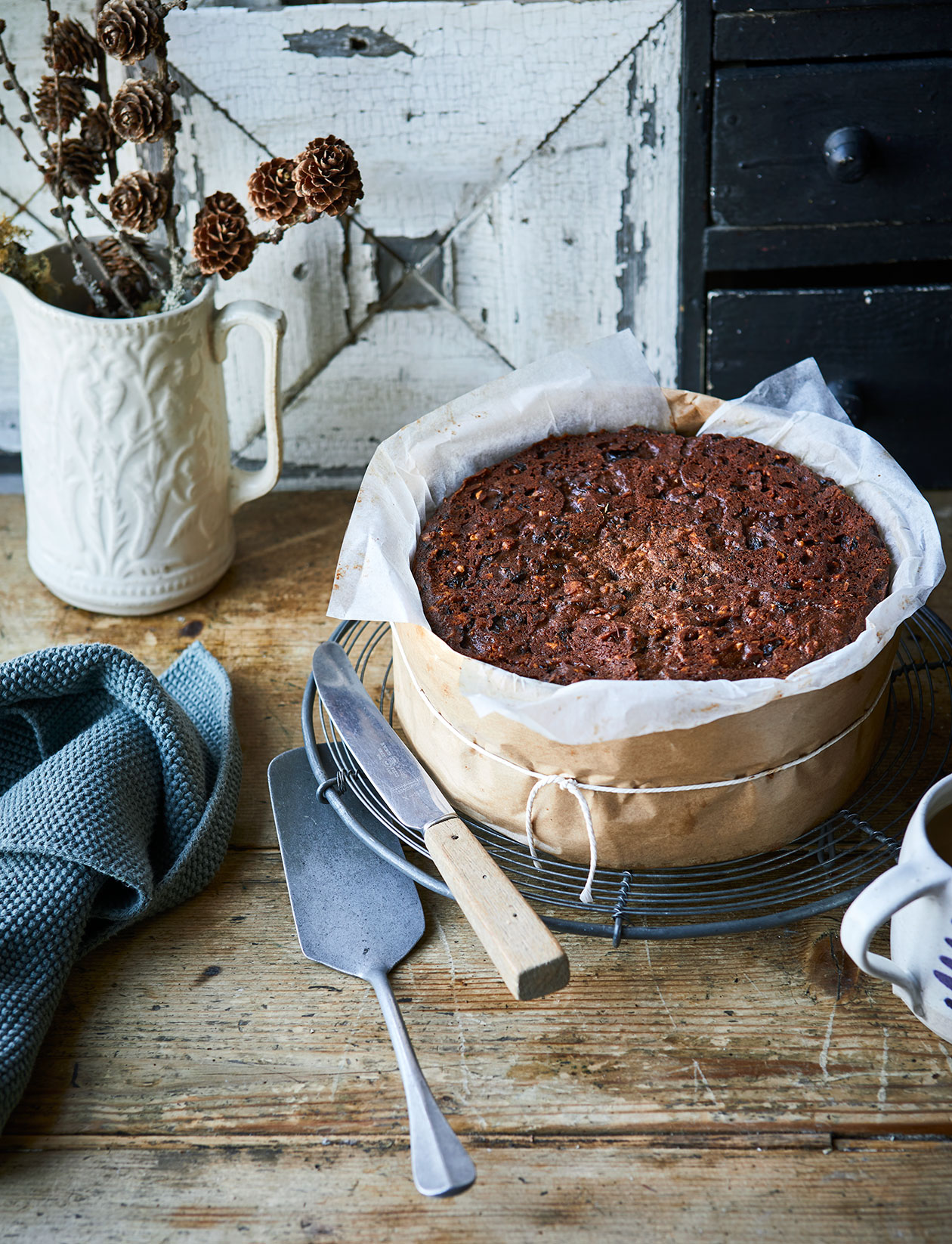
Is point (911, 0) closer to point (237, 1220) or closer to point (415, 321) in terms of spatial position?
point (415, 321)

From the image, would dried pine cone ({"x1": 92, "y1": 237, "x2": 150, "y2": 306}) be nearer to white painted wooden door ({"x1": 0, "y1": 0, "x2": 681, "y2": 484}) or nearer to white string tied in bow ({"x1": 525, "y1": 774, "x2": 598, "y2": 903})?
white painted wooden door ({"x1": 0, "y1": 0, "x2": 681, "y2": 484})

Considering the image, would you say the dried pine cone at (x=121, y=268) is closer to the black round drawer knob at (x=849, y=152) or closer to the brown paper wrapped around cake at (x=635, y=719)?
the brown paper wrapped around cake at (x=635, y=719)

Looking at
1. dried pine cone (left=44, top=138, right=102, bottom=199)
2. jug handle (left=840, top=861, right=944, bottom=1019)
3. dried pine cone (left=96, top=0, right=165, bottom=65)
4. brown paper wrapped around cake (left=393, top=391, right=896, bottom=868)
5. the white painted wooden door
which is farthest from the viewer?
the white painted wooden door

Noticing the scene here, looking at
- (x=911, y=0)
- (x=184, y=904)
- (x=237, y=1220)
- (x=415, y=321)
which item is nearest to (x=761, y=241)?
(x=911, y=0)

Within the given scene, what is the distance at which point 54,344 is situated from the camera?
3.81 feet

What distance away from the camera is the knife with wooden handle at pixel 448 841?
723mm

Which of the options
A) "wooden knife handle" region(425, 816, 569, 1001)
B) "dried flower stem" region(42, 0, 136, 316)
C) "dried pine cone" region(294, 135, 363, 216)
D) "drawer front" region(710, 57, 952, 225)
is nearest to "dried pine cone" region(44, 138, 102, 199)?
"dried flower stem" region(42, 0, 136, 316)

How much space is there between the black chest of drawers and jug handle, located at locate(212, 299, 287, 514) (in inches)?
19.4

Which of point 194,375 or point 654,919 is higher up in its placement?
point 194,375

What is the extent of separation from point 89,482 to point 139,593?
14 centimetres

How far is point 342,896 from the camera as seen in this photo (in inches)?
Result: 36.1

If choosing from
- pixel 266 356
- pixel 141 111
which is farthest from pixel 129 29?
pixel 266 356

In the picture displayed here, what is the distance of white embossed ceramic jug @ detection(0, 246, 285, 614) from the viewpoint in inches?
45.7

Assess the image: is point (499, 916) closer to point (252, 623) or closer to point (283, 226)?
point (252, 623)
